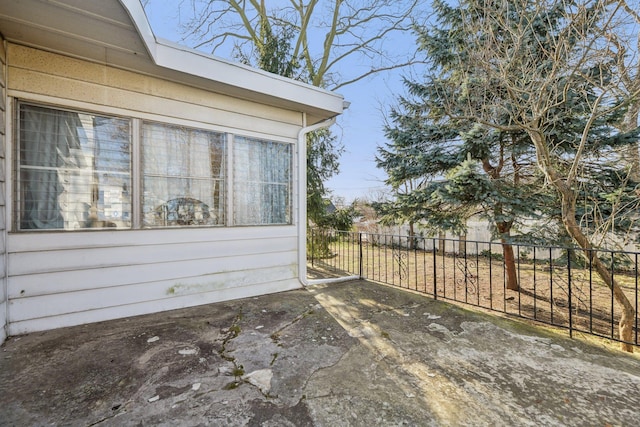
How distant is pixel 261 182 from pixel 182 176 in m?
1.02

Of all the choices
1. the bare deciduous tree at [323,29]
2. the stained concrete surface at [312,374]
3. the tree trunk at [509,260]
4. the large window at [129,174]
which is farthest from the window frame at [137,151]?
the bare deciduous tree at [323,29]

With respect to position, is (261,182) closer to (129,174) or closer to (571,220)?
(129,174)

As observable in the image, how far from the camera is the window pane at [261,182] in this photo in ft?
12.0

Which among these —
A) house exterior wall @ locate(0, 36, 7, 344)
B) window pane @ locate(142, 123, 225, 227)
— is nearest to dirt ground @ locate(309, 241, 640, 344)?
window pane @ locate(142, 123, 225, 227)

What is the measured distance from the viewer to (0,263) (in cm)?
227

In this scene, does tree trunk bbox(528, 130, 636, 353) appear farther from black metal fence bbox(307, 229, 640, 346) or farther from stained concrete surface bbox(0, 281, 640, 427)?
stained concrete surface bbox(0, 281, 640, 427)

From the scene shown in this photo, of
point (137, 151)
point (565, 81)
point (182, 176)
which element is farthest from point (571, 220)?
point (137, 151)

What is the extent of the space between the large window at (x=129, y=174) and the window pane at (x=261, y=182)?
0.01 m

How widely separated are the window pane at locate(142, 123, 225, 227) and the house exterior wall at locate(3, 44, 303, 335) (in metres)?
0.13

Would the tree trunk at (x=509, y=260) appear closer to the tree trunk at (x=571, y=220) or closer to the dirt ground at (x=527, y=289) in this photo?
the dirt ground at (x=527, y=289)

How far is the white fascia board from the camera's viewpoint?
2439 mm

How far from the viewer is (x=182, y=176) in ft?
10.6

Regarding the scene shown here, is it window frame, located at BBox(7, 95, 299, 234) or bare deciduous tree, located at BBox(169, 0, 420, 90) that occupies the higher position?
bare deciduous tree, located at BBox(169, 0, 420, 90)

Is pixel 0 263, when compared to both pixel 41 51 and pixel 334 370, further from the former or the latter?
pixel 334 370
